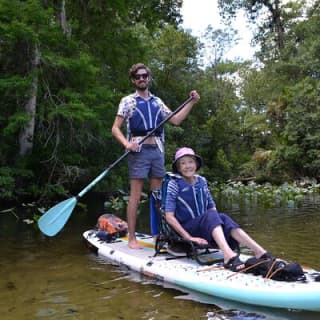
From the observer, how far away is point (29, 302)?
3.42 m

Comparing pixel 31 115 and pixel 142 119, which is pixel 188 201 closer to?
pixel 142 119

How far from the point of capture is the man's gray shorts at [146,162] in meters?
4.68

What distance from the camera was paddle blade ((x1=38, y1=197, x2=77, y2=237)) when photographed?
491 cm

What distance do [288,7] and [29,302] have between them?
24114mm

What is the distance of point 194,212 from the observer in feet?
13.4

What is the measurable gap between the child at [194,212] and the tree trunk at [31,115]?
5309mm

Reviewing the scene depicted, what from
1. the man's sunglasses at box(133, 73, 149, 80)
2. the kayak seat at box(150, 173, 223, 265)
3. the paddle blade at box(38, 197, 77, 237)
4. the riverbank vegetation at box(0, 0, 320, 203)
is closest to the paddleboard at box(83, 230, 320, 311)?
the kayak seat at box(150, 173, 223, 265)

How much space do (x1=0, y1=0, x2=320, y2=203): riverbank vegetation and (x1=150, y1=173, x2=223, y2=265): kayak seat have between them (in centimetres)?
472

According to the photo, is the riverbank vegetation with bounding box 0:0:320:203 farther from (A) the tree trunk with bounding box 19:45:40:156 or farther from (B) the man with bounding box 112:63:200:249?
(B) the man with bounding box 112:63:200:249

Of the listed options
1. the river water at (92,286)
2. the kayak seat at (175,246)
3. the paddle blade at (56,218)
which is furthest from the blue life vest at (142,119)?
the river water at (92,286)

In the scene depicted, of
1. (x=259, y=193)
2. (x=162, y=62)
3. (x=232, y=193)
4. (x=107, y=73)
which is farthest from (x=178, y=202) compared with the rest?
(x=162, y=62)

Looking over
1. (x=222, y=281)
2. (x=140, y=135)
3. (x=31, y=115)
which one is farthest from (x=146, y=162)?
(x=31, y=115)

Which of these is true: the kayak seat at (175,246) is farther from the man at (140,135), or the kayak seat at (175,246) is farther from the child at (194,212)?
the man at (140,135)

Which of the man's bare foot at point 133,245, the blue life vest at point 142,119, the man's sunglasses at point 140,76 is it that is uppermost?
the man's sunglasses at point 140,76
